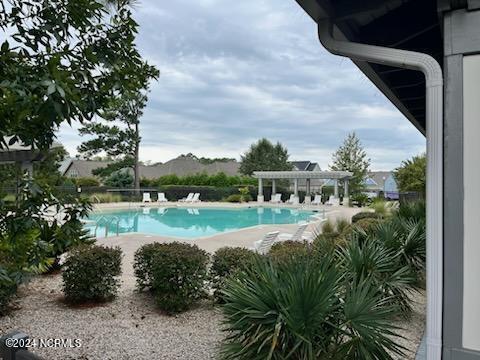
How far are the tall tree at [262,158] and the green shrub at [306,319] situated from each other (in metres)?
44.8

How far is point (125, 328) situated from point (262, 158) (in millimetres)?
44028

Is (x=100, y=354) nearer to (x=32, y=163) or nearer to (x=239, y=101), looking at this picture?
(x=32, y=163)

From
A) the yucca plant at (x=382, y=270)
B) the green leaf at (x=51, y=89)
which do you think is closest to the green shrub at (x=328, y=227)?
the yucca plant at (x=382, y=270)

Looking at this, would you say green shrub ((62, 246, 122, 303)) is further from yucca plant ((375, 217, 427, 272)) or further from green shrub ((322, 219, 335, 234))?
green shrub ((322, 219, 335, 234))

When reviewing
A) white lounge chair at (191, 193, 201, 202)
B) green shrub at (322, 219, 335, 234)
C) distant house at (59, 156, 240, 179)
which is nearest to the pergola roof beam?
white lounge chair at (191, 193, 201, 202)

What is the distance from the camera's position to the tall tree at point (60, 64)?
203 cm

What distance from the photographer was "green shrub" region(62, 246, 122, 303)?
19.2 feet

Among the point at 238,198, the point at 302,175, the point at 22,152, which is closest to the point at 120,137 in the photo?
the point at 238,198

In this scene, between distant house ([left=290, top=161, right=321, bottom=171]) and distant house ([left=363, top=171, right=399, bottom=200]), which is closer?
distant house ([left=290, top=161, right=321, bottom=171])

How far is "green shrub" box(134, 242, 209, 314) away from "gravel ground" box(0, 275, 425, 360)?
0.20 metres

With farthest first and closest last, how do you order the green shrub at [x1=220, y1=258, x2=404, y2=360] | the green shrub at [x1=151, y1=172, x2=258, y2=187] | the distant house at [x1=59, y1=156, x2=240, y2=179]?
the distant house at [x1=59, y1=156, x2=240, y2=179]
the green shrub at [x1=151, y1=172, x2=258, y2=187]
the green shrub at [x1=220, y1=258, x2=404, y2=360]

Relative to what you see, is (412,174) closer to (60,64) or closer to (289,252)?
(289,252)

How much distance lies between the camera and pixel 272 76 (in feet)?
88.9

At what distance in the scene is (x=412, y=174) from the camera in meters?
27.5
